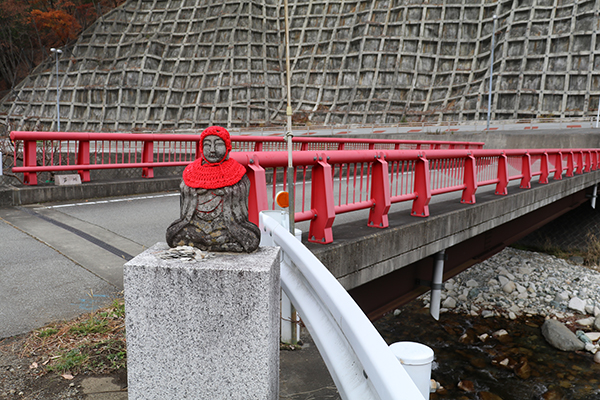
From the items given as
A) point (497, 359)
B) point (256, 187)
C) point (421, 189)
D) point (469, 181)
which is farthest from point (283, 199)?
point (497, 359)

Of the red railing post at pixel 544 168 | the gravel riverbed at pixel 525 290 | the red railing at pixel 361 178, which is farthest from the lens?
the gravel riverbed at pixel 525 290

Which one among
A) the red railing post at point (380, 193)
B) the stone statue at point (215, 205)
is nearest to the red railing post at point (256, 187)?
the stone statue at point (215, 205)

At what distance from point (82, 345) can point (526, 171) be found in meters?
10.9

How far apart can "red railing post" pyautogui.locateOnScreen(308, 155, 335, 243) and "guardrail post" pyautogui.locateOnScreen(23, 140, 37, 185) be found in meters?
6.75

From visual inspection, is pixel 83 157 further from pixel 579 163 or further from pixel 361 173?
pixel 579 163

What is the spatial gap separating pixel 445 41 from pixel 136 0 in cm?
4012

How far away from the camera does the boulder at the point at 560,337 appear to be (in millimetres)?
12219

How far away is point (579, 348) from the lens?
12.1m

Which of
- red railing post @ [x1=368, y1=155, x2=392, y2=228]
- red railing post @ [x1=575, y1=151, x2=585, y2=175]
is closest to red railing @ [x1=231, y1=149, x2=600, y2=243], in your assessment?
red railing post @ [x1=368, y1=155, x2=392, y2=228]

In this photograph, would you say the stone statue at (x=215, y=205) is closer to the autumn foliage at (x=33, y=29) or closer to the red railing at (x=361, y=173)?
the red railing at (x=361, y=173)

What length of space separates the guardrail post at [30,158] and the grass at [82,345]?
21.3 ft

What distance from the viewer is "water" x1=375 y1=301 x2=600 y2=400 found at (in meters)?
10.1

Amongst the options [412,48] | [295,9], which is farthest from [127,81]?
[412,48]

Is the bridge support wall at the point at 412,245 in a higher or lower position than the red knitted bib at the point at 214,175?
lower
